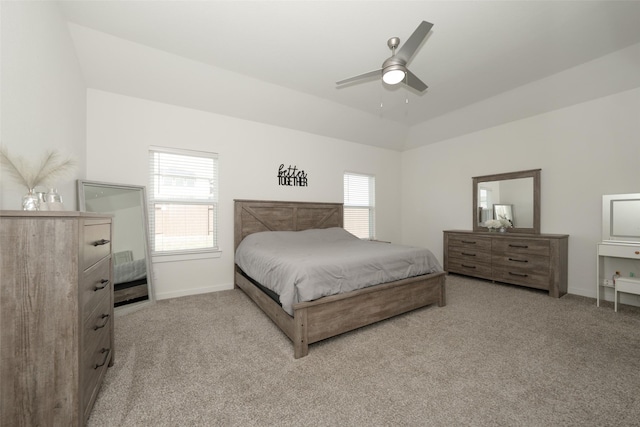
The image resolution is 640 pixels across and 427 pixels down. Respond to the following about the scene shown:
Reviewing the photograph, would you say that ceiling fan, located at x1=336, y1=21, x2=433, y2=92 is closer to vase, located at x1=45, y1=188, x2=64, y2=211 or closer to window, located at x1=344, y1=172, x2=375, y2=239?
vase, located at x1=45, y1=188, x2=64, y2=211

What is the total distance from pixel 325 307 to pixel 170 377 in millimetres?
1206

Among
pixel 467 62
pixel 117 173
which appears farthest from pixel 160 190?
pixel 467 62

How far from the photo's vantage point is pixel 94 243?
1356 mm

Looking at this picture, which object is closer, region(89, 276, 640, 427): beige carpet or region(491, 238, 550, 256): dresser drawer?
region(89, 276, 640, 427): beige carpet

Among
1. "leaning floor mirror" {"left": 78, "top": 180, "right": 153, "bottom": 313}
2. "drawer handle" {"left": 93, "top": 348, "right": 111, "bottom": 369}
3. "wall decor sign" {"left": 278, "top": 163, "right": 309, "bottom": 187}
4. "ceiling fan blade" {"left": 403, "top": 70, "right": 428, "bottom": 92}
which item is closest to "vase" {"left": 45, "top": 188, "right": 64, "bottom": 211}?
"drawer handle" {"left": 93, "top": 348, "right": 111, "bottom": 369}

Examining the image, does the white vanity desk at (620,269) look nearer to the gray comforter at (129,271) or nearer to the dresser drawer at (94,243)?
the dresser drawer at (94,243)

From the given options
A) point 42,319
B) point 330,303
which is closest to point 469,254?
point 330,303

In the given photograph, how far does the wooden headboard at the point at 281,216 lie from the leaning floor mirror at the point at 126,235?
119cm

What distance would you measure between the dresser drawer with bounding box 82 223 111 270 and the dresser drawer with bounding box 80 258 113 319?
0.04m

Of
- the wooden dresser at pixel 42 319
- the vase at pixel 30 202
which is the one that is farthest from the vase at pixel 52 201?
the wooden dresser at pixel 42 319

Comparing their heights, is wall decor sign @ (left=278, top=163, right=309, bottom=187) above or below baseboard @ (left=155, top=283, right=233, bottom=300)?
above

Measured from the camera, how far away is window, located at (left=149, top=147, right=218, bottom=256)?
11.0ft

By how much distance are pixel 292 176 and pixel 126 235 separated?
2554mm

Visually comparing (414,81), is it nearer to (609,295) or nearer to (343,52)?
(343,52)
